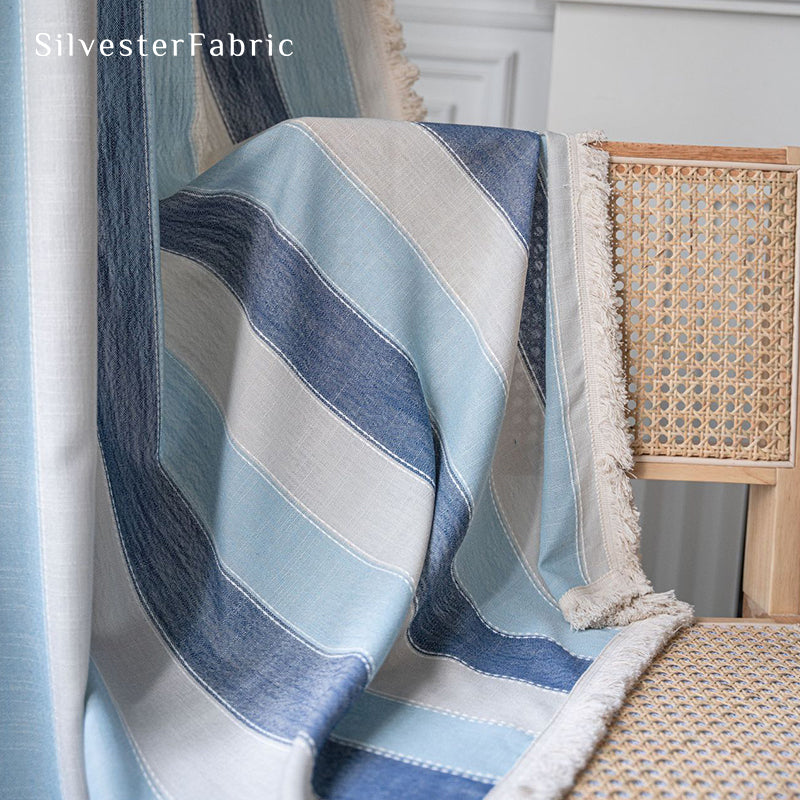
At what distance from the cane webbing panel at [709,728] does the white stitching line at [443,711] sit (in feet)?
0.22

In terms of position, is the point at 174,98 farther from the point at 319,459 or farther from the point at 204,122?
the point at 319,459

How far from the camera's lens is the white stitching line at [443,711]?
1.94 ft

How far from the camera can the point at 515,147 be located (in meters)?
0.79

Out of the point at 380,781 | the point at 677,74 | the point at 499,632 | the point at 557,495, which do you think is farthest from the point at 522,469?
the point at 677,74

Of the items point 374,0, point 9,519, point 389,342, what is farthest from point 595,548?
point 374,0

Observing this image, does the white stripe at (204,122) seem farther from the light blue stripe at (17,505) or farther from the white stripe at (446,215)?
the light blue stripe at (17,505)

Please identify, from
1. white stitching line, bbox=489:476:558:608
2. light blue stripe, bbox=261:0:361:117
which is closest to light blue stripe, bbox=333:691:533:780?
white stitching line, bbox=489:476:558:608

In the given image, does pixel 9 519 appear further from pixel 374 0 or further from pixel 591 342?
pixel 374 0

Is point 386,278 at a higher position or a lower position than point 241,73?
lower

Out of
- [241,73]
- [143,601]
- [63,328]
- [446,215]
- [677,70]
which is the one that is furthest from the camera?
[677,70]

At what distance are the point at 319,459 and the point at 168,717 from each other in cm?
23

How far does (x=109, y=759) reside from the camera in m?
0.52

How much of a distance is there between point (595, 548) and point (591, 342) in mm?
186

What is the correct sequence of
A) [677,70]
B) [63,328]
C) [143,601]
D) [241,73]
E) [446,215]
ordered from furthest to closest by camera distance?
[677,70] → [241,73] → [446,215] → [143,601] → [63,328]
